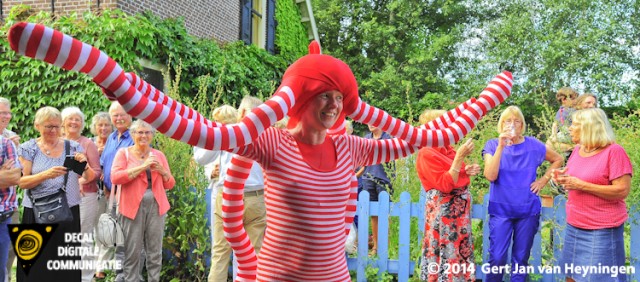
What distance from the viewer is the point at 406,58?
2245 centimetres

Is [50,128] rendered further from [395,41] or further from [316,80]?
[395,41]

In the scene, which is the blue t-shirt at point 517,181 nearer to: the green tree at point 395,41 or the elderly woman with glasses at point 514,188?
the elderly woman with glasses at point 514,188

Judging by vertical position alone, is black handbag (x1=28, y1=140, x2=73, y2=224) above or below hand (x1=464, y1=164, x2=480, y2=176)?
below

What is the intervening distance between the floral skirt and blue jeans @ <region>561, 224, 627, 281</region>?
833 millimetres

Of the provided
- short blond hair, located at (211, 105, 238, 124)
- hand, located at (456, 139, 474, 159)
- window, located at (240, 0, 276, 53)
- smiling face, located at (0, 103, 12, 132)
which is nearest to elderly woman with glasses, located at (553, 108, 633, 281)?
hand, located at (456, 139, 474, 159)

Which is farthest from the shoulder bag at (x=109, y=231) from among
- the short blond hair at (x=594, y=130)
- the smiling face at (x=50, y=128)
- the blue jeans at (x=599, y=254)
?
the short blond hair at (x=594, y=130)

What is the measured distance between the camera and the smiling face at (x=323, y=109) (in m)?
1.80

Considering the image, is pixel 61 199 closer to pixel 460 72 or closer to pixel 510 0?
pixel 460 72

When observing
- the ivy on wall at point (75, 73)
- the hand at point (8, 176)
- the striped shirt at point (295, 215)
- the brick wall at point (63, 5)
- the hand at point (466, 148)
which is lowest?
the striped shirt at point (295, 215)

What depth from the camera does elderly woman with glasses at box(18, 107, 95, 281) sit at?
4270 mm

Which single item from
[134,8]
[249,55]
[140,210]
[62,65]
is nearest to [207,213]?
[140,210]

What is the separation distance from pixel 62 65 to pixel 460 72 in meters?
22.8

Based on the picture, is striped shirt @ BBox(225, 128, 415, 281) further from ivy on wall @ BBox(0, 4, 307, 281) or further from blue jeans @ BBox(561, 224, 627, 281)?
ivy on wall @ BBox(0, 4, 307, 281)

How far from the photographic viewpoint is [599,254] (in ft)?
12.5
